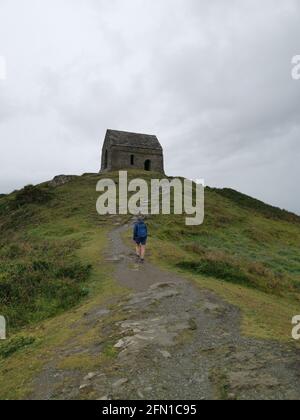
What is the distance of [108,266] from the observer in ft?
59.1

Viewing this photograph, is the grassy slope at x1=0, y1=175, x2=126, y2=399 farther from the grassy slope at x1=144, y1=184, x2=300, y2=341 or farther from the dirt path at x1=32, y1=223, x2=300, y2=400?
the grassy slope at x1=144, y1=184, x2=300, y2=341

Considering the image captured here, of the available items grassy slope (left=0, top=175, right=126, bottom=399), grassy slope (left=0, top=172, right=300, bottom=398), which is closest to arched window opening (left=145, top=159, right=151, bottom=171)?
grassy slope (left=0, top=172, right=300, bottom=398)

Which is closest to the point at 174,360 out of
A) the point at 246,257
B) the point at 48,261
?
the point at 48,261

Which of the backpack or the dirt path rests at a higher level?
the backpack

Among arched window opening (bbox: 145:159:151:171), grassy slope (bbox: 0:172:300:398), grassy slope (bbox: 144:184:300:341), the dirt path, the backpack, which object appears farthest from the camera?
arched window opening (bbox: 145:159:151:171)

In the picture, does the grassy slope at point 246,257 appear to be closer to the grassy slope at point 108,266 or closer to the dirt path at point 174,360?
the grassy slope at point 108,266

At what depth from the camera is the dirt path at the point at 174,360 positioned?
7.25 meters

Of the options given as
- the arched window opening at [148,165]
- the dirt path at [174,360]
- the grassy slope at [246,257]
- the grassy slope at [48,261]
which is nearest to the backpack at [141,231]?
the grassy slope at [246,257]

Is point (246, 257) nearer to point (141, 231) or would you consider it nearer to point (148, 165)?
point (141, 231)

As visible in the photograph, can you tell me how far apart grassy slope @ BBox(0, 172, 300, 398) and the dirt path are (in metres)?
0.60

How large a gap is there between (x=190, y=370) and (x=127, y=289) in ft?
21.7

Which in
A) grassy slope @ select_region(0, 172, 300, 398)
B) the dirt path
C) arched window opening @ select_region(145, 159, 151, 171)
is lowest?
the dirt path

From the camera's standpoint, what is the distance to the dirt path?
725 centimetres
